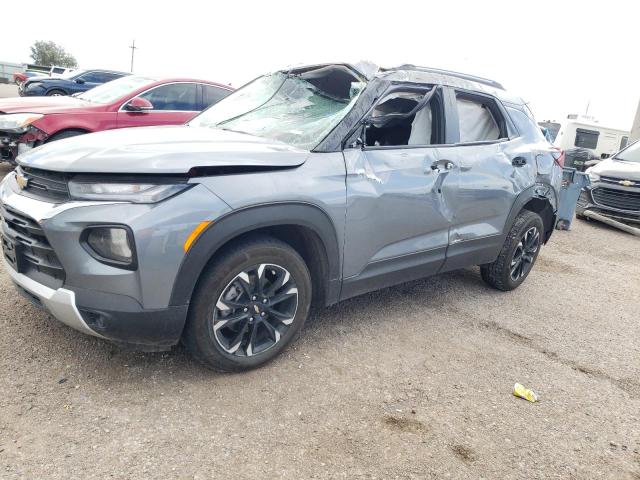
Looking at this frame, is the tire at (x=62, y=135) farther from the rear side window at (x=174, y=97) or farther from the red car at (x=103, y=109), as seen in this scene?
the rear side window at (x=174, y=97)

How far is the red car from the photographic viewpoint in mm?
6078

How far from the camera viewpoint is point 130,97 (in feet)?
22.4

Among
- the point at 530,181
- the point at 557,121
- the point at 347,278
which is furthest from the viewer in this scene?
the point at 557,121

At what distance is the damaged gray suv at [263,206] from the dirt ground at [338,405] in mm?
329

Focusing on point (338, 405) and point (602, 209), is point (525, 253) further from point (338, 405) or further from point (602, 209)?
point (602, 209)

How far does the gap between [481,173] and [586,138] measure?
15550 mm

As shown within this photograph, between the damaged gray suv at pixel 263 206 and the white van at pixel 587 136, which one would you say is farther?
the white van at pixel 587 136

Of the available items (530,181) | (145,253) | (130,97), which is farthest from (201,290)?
(130,97)

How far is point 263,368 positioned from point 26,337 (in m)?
1.40

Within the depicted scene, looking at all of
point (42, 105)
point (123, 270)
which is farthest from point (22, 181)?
point (42, 105)

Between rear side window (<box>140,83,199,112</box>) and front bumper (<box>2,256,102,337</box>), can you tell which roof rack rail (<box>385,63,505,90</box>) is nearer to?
front bumper (<box>2,256,102,337</box>)

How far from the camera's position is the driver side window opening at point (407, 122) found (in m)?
3.35

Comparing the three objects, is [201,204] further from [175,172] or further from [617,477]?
[617,477]

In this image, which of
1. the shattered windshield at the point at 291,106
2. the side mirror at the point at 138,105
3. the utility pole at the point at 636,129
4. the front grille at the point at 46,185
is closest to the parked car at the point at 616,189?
the utility pole at the point at 636,129
